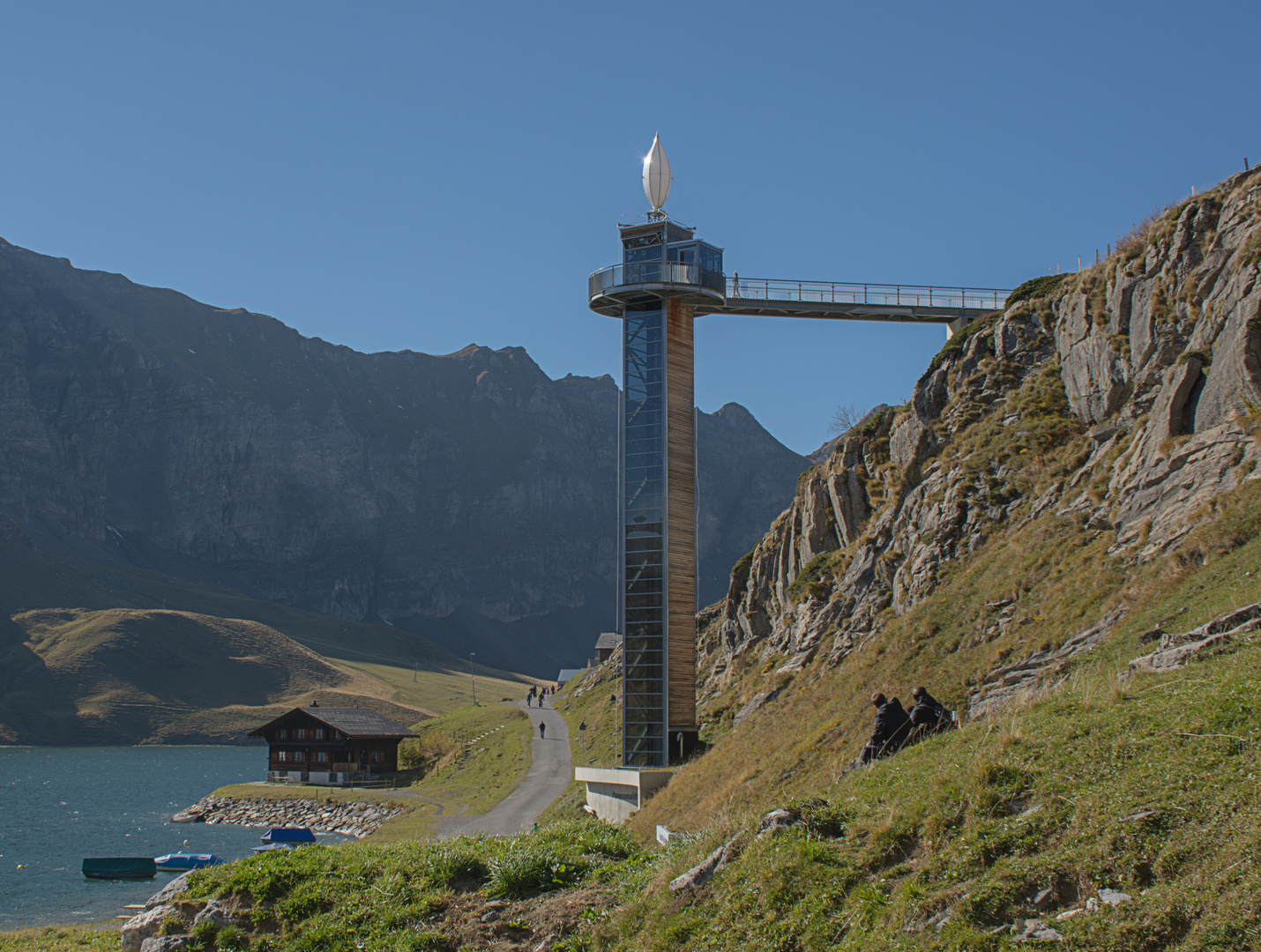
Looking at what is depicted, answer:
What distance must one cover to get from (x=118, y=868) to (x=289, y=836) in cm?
1125

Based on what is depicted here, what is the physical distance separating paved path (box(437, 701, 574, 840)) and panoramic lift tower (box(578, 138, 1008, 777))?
8.60m

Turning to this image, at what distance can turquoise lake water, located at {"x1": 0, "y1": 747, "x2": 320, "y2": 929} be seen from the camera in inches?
1638

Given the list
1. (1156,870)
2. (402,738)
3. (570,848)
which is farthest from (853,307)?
(402,738)

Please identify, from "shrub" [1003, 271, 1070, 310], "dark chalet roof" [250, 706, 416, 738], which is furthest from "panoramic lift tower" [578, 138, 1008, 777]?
"dark chalet roof" [250, 706, 416, 738]

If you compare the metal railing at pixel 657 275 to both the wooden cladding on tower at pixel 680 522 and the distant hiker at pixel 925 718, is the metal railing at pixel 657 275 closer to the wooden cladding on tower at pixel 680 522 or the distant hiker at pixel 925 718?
the wooden cladding on tower at pixel 680 522

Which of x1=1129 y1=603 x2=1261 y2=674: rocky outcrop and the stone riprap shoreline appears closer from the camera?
x1=1129 y1=603 x2=1261 y2=674: rocky outcrop

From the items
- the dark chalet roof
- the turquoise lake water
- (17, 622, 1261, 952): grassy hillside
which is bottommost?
the turquoise lake water

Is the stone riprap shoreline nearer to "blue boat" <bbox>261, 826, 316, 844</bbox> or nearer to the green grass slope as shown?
"blue boat" <bbox>261, 826, 316, 844</bbox>

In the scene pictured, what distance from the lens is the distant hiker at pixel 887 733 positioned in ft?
50.4

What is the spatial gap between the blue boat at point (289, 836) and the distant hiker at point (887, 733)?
4786 centimetres

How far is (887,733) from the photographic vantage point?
15508mm

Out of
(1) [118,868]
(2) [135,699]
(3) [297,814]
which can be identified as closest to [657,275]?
(1) [118,868]

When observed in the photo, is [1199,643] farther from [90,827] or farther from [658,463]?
[90,827]

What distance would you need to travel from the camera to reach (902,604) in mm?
33281
